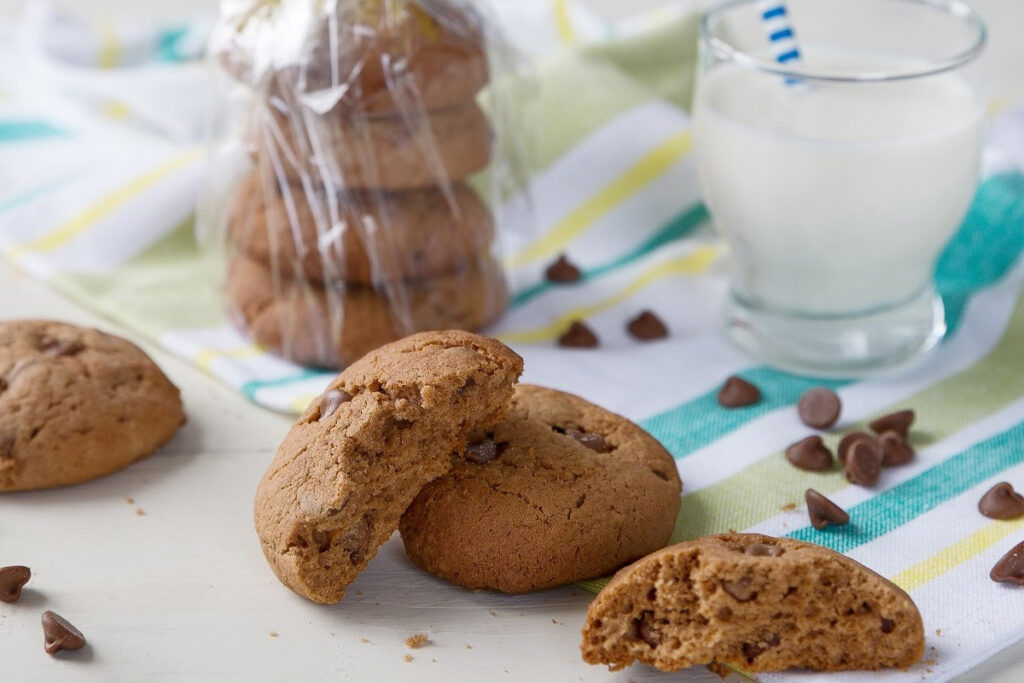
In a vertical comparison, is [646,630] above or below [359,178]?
below

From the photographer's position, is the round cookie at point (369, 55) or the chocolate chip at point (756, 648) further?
the round cookie at point (369, 55)

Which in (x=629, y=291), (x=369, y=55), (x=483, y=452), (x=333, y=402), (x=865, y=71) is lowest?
(x=629, y=291)

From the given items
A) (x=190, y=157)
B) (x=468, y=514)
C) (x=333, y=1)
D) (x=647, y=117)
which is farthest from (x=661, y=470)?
(x=190, y=157)

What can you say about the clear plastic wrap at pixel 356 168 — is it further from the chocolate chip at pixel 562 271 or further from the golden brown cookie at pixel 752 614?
the golden brown cookie at pixel 752 614

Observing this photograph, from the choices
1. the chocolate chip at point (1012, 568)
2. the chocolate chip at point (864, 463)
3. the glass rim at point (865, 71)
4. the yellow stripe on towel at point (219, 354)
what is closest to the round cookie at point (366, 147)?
the yellow stripe on towel at point (219, 354)

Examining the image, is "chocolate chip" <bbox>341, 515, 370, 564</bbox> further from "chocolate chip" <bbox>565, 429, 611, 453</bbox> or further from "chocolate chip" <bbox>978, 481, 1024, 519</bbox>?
"chocolate chip" <bbox>978, 481, 1024, 519</bbox>

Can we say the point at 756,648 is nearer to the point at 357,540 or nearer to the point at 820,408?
the point at 357,540

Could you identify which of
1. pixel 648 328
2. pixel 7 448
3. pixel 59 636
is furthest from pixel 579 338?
pixel 59 636
